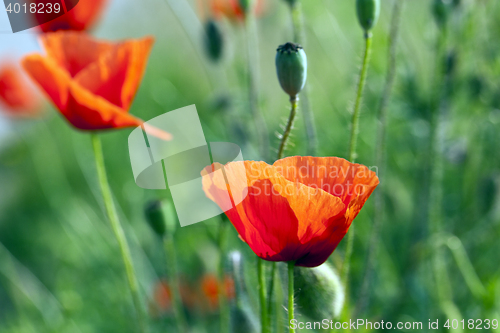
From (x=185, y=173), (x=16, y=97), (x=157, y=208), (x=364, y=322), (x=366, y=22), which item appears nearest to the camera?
(x=366, y=22)

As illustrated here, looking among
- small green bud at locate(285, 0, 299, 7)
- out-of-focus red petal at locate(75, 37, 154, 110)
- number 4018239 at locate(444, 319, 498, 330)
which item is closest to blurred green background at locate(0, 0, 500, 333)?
number 4018239 at locate(444, 319, 498, 330)

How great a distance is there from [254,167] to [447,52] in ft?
1.92

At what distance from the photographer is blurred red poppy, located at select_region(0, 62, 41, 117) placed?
139cm

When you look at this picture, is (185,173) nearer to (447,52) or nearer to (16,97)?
(447,52)

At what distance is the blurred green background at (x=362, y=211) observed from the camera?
866 mm

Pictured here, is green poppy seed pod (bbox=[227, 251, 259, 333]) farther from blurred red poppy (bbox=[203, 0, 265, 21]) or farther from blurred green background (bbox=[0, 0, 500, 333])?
blurred red poppy (bbox=[203, 0, 265, 21])

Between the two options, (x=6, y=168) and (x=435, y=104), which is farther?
(x=6, y=168)

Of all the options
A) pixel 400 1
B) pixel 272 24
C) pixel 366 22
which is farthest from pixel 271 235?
pixel 272 24

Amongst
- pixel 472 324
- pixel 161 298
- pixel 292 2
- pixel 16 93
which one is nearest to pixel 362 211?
pixel 472 324

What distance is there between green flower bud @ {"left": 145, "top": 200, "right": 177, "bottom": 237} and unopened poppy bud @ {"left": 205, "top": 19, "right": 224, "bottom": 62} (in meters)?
0.36

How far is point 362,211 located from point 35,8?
2.54 feet

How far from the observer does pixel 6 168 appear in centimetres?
215

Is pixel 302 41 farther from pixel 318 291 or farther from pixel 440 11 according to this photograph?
pixel 318 291

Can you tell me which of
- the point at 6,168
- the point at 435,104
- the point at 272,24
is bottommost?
the point at 6,168
